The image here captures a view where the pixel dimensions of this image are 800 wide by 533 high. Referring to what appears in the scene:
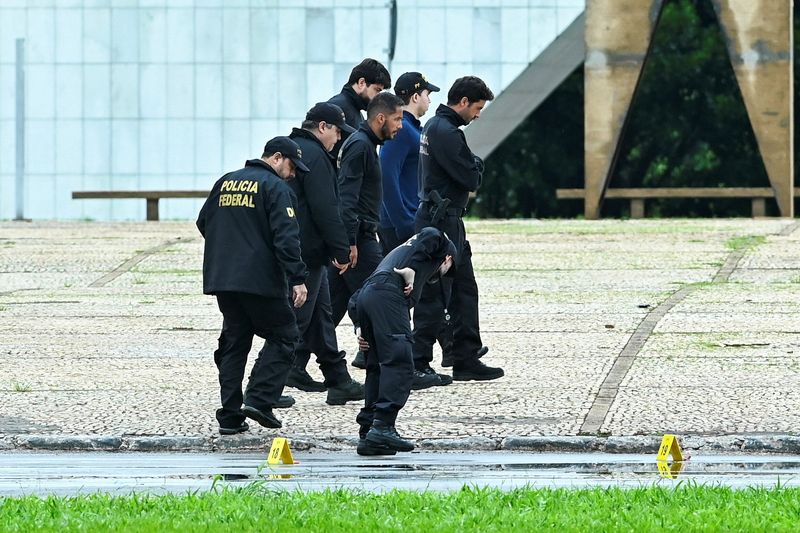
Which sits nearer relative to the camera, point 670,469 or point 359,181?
point 670,469

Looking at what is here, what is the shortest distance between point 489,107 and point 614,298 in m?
16.6

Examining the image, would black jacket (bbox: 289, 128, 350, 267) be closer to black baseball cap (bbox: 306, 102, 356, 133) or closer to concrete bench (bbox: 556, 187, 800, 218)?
black baseball cap (bbox: 306, 102, 356, 133)

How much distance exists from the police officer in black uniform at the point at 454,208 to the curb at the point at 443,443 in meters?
1.79

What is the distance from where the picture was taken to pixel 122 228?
2511 cm

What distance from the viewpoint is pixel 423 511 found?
273 inches

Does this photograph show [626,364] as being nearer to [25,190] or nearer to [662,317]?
[662,317]

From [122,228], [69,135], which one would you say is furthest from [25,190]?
[122,228]

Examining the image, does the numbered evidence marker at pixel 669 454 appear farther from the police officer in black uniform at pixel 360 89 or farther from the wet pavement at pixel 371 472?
the police officer in black uniform at pixel 360 89

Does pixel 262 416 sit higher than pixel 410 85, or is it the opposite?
pixel 410 85

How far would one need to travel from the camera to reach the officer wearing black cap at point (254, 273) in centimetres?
952

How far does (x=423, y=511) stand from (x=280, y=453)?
6.66ft

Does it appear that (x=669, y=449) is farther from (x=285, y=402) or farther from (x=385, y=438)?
(x=285, y=402)

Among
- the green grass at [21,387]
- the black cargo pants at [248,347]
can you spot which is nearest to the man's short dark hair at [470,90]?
the black cargo pants at [248,347]

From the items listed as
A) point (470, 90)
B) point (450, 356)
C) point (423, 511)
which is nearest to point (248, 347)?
point (450, 356)
